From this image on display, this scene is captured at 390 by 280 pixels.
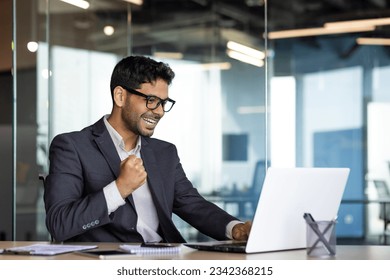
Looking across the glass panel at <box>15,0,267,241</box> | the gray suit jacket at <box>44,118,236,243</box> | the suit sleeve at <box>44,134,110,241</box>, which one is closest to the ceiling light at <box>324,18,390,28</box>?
the glass panel at <box>15,0,267,241</box>

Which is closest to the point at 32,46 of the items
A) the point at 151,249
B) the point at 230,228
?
the point at 230,228

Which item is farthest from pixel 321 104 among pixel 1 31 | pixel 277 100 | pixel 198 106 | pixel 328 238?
pixel 328 238

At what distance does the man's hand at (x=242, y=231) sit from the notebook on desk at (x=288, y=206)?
28 centimetres

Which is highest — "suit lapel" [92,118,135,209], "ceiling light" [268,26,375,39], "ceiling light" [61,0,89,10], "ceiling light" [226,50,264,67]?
"ceiling light" [61,0,89,10]

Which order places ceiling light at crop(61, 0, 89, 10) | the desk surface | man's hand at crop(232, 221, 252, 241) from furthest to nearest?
ceiling light at crop(61, 0, 89, 10)
man's hand at crop(232, 221, 252, 241)
the desk surface

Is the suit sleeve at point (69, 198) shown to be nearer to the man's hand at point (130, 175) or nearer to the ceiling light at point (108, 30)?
the man's hand at point (130, 175)

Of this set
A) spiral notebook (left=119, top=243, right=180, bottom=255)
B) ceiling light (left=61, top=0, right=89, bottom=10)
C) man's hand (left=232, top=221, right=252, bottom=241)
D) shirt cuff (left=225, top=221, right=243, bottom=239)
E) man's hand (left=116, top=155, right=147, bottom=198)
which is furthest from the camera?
ceiling light (left=61, top=0, right=89, bottom=10)

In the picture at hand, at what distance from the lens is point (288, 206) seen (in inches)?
131

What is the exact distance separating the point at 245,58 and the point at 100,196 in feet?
13.9

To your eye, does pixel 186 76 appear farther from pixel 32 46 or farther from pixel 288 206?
pixel 288 206

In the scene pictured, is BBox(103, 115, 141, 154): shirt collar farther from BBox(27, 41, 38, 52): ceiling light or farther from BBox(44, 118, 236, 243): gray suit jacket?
BBox(27, 41, 38, 52): ceiling light

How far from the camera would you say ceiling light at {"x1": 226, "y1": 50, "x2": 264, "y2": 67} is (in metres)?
7.73

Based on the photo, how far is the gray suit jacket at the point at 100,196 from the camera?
12.3 ft

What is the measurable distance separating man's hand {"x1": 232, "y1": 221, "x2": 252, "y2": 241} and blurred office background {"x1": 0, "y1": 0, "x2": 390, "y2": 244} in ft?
11.9
